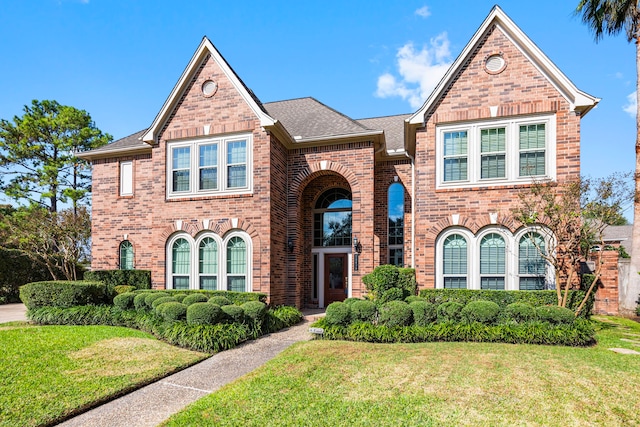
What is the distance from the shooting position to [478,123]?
1128 centimetres

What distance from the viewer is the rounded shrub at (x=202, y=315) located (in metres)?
8.97

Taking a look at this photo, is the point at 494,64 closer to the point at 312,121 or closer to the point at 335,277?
the point at 312,121

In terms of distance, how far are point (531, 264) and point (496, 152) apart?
3.55 m

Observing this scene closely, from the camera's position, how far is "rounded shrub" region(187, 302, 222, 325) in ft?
29.4

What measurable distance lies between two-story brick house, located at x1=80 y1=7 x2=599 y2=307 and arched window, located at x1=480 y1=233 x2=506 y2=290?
0.03 m

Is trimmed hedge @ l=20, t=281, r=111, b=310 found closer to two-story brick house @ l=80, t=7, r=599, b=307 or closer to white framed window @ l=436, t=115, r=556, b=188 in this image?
two-story brick house @ l=80, t=7, r=599, b=307

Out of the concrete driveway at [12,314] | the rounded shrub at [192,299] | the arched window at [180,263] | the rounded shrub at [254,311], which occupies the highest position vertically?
the arched window at [180,263]

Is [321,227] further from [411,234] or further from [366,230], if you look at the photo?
[411,234]

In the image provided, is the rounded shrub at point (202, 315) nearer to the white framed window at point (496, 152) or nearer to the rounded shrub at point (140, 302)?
the rounded shrub at point (140, 302)

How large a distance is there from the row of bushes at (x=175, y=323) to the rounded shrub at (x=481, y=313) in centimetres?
521

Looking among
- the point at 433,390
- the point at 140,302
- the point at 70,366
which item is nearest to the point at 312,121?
the point at 140,302

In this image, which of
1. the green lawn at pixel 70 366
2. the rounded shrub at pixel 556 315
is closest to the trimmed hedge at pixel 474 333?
the rounded shrub at pixel 556 315

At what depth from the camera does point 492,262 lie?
10969 mm

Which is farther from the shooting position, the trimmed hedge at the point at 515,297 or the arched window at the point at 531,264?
the arched window at the point at 531,264
